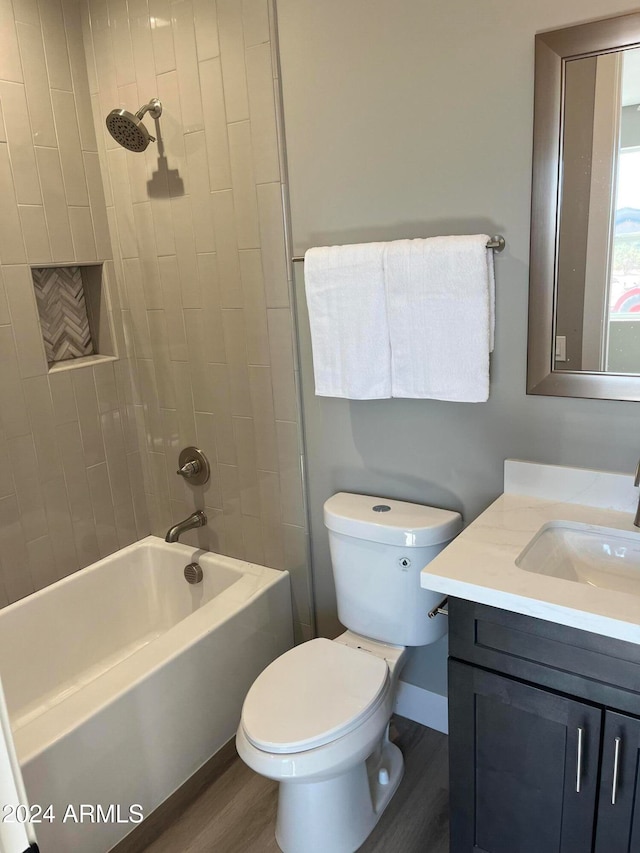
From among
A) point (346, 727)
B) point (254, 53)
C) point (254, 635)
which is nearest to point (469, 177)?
point (254, 53)

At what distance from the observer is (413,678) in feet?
7.00

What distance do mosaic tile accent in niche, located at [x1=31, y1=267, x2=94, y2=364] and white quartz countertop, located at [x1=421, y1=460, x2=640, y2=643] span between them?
5.44ft

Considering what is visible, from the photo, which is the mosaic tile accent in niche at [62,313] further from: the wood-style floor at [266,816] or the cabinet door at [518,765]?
the cabinet door at [518,765]

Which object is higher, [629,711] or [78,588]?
[629,711]

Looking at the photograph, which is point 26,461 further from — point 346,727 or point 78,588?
point 346,727

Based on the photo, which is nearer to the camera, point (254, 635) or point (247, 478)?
point (254, 635)

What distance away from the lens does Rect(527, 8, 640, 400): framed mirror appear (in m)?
1.40

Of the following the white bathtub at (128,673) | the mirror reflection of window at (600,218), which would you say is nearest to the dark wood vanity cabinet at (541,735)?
the mirror reflection of window at (600,218)

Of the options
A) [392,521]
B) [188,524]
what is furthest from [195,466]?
[392,521]

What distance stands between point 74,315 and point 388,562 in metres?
1.53

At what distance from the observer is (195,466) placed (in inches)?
94.0

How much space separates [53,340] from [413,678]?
1.76m

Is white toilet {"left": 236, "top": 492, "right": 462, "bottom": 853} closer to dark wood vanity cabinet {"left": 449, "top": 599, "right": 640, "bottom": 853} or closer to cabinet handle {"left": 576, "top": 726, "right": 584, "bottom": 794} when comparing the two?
Result: dark wood vanity cabinet {"left": 449, "top": 599, "right": 640, "bottom": 853}

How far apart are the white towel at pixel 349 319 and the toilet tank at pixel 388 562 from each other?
0.36 metres
